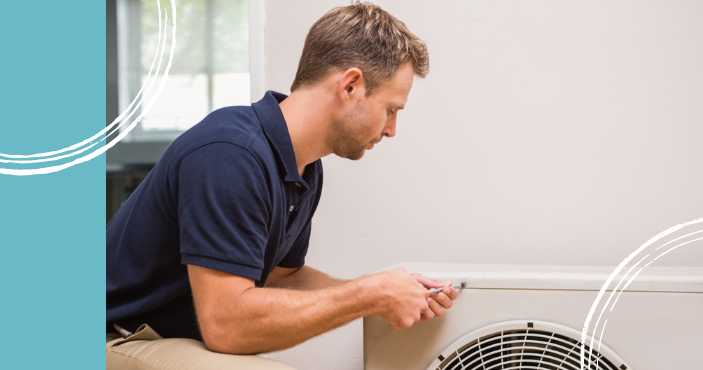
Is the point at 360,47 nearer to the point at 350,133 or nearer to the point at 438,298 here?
the point at 350,133

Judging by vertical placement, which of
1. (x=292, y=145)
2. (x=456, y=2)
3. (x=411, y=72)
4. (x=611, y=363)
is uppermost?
(x=456, y=2)

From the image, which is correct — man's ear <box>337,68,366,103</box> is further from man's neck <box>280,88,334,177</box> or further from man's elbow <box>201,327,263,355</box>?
man's elbow <box>201,327,263,355</box>

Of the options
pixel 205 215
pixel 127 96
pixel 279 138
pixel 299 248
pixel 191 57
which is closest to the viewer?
pixel 205 215

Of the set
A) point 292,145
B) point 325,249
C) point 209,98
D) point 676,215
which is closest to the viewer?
point 292,145

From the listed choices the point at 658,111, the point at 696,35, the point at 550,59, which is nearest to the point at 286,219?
the point at 550,59

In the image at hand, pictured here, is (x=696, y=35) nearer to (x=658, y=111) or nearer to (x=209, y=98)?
(x=658, y=111)

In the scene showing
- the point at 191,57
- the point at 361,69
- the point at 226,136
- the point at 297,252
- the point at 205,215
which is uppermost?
the point at 191,57

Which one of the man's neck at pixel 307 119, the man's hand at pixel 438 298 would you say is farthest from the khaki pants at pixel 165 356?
the man's neck at pixel 307 119

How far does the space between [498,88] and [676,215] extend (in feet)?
1.42

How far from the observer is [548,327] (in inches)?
30.1

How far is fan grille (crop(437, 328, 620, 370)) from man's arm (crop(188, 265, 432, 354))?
A: 0.11m

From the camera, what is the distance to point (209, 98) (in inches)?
52.7

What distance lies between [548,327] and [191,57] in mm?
1063

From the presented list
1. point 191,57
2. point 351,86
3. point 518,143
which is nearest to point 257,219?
point 351,86
